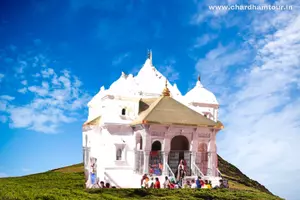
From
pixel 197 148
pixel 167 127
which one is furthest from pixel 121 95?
pixel 197 148

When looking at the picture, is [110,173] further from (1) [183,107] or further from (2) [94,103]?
(2) [94,103]

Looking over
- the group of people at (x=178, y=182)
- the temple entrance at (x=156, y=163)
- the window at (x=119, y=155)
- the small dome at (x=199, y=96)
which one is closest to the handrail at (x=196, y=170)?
the group of people at (x=178, y=182)

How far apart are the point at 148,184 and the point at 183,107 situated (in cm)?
543

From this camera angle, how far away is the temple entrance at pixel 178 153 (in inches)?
829

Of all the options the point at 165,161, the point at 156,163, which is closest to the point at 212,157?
the point at 165,161

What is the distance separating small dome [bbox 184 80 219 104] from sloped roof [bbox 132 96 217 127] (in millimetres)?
4874

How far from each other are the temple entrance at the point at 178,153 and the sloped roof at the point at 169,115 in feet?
5.47

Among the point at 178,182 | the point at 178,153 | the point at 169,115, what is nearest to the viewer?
the point at 178,182

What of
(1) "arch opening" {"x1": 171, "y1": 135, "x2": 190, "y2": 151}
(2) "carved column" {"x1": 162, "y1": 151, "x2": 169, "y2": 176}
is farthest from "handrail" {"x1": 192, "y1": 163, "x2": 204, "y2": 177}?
(1) "arch opening" {"x1": 171, "y1": 135, "x2": 190, "y2": 151}

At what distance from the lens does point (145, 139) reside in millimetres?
19891

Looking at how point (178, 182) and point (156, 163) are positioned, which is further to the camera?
point (156, 163)

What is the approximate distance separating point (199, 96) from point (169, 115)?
6.88 metres

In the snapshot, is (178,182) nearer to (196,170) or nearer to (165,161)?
(165,161)

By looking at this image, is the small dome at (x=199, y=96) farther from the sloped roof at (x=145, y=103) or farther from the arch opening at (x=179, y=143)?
the arch opening at (x=179, y=143)
